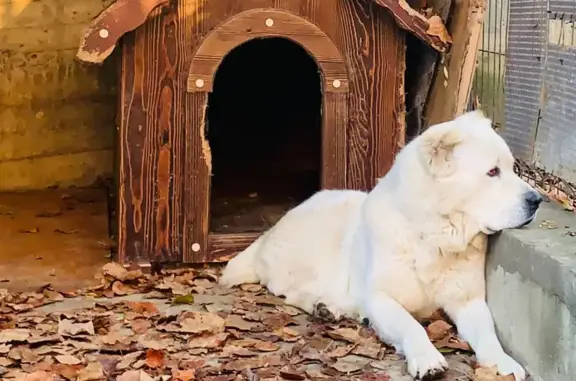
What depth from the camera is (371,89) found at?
465 cm

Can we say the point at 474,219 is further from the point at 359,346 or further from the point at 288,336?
the point at 288,336

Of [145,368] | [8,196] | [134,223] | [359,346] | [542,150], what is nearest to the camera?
[145,368]

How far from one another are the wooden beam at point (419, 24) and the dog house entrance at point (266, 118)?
1.78 metres

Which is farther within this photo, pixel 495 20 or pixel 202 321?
pixel 495 20

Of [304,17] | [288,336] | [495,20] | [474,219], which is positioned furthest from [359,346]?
[495,20]

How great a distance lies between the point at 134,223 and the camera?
14.6 feet

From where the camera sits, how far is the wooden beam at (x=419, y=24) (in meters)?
4.48

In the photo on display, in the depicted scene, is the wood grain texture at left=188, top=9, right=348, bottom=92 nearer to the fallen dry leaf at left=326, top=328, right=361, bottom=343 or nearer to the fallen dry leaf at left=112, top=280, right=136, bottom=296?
the fallen dry leaf at left=112, top=280, right=136, bottom=296

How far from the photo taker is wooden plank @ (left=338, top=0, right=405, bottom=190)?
4.57m

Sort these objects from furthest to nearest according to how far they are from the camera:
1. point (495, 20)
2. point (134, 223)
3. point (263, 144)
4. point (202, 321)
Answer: point (263, 144)
point (495, 20)
point (134, 223)
point (202, 321)

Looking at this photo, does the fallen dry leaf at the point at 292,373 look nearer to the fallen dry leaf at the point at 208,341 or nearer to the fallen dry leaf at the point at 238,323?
the fallen dry leaf at the point at 208,341

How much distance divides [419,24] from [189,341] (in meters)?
2.17

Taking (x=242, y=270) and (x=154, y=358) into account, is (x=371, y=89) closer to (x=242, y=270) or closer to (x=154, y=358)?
(x=242, y=270)

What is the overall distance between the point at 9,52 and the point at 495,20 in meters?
3.57
